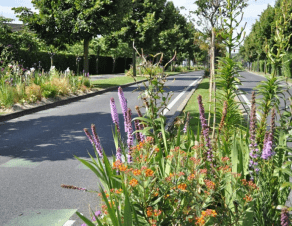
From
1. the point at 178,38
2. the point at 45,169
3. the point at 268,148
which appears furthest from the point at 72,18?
the point at 178,38

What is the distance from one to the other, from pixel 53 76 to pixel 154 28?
1807cm

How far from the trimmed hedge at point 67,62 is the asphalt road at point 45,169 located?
1655cm

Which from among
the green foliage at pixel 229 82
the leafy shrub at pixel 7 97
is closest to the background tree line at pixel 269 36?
the green foliage at pixel 229 82

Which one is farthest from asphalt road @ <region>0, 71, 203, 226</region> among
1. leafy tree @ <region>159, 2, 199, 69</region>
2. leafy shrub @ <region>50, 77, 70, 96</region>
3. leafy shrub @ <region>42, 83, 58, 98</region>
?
leafy tree @ <region>159, 2, 199, 69</region>

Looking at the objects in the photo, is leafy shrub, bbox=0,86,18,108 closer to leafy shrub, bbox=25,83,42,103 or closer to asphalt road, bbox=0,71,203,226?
leafy shrub, bbox=25,83,42,103

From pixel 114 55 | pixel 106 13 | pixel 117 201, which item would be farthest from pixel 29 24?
pixel 114 55

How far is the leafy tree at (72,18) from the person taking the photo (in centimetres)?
1853

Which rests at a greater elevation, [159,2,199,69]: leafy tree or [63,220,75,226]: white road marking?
[159,2,199,69]: leafy tree

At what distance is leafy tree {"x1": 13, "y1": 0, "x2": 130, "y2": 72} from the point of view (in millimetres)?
18531

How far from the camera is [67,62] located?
38844 mm

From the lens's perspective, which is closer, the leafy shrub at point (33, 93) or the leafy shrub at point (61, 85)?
the leafy shrub at point (33, 93)

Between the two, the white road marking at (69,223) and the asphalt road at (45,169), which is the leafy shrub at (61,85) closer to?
the asphalt road at (45,169)

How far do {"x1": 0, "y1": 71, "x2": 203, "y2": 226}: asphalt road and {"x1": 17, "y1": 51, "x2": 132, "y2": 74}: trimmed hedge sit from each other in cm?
1655

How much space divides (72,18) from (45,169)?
49.1ft
